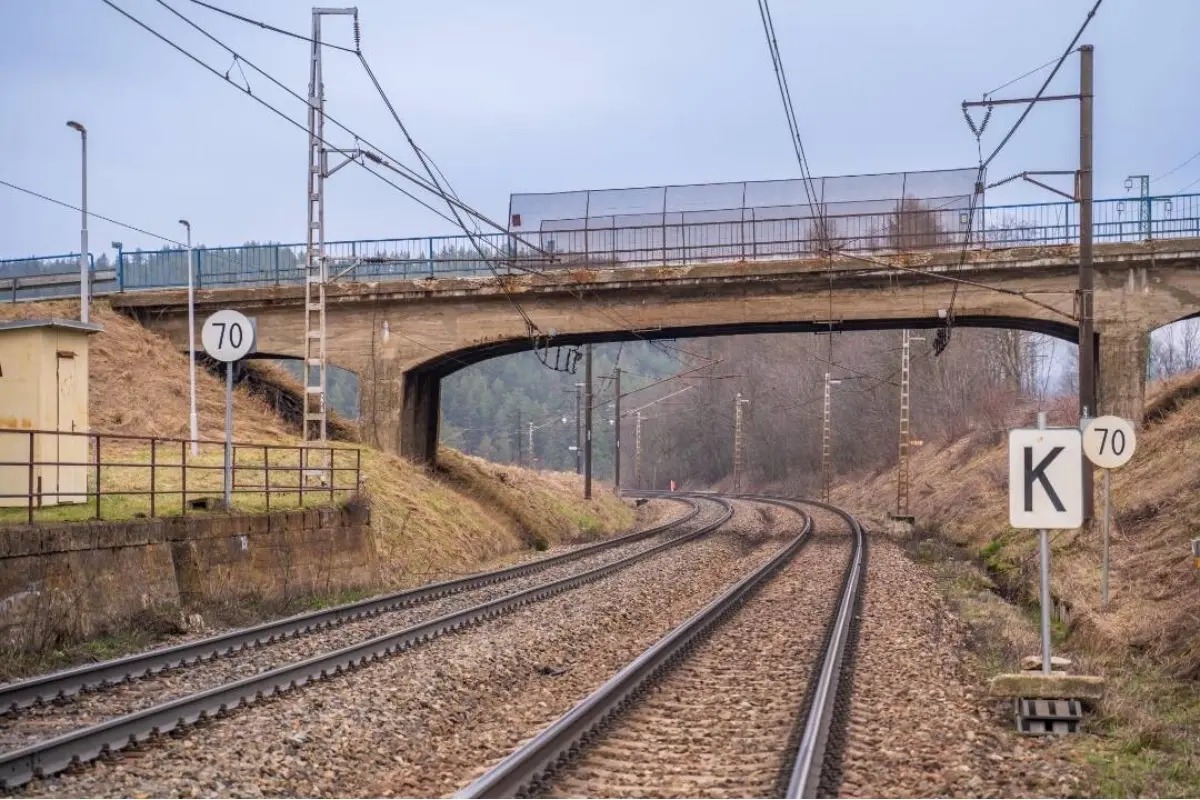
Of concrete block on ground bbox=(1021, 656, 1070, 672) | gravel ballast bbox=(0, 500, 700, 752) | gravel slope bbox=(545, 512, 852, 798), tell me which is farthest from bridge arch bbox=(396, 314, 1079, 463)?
concrete block on ground bbox=(1021, 656, 1070, 672)

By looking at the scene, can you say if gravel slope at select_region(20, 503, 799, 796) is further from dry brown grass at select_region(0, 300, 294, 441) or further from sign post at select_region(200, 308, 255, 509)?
dry brown grass at select_region(0, 300, 294, 441)

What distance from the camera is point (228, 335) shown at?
1808 cm

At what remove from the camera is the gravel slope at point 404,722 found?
8070mm

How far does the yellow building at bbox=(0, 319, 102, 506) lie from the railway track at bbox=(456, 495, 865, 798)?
8.62m

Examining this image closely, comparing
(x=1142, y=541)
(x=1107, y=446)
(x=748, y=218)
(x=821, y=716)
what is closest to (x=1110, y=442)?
(x=1107, y=446)

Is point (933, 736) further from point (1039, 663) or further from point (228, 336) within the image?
point (228, 336)

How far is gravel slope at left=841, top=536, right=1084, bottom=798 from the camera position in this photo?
8.04 metres

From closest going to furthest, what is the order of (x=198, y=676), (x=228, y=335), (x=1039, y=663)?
1. (x=1039, y=663)
2. (x=198, y=676)
3. (x=228, y=335)

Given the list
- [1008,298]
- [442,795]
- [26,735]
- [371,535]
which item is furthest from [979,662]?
[1008,298]

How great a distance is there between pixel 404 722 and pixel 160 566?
804 cm

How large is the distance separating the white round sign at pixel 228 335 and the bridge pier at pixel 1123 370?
21035mm

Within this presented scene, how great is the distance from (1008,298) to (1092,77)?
8.51m

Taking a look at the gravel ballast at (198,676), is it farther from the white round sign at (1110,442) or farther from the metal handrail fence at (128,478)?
the white round sign at (1110,442)

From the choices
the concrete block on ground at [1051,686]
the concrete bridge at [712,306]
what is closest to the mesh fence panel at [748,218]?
the concrete bridge at [712,306]
